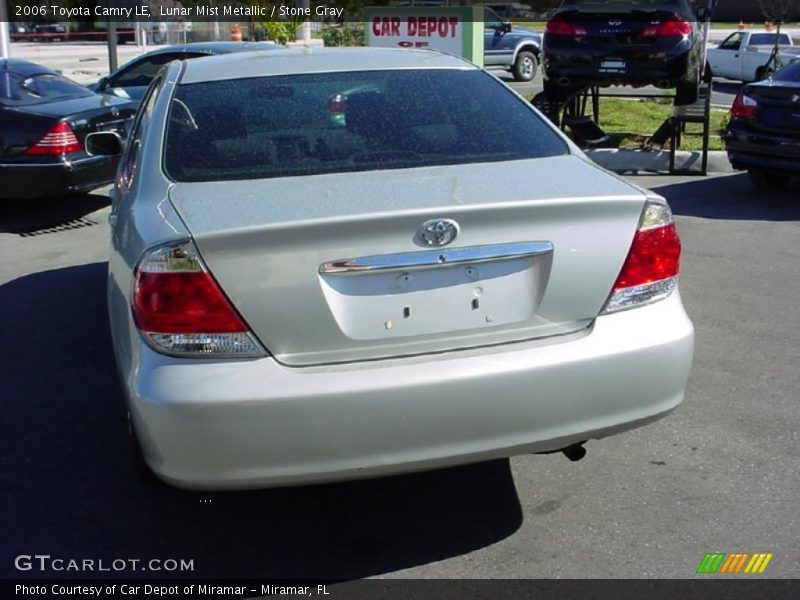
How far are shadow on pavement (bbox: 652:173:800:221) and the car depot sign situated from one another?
3.55 meters

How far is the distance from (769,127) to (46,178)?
261 inches

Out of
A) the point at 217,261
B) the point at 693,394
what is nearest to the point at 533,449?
the point at 217,261

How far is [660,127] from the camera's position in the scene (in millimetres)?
11922

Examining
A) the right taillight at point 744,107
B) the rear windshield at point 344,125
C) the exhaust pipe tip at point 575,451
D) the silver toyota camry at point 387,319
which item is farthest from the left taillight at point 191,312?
the right taillight at point 744,107

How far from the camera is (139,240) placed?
3.21m

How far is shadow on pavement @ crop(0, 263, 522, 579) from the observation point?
11.4 ft

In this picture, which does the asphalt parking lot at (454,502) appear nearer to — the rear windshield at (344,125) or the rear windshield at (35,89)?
the rear windshield at (344,125)

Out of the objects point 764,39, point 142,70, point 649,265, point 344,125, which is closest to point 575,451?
point 649,265

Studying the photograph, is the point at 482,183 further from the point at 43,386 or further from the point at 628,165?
the point at 628,165

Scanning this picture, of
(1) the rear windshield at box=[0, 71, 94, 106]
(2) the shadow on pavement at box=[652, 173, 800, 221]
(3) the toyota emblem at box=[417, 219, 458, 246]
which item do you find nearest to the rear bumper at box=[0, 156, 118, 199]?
(1) the rear windshield at box=[0, 71, 94, 106]

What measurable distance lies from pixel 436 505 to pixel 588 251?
1.24m

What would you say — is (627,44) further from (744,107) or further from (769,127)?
(769,127)

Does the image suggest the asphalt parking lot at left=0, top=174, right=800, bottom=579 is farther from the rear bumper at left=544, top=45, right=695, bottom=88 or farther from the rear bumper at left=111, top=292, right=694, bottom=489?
the rear bumper at left=544, top=45, right=695, bottom=88

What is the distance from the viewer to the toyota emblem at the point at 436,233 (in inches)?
119
